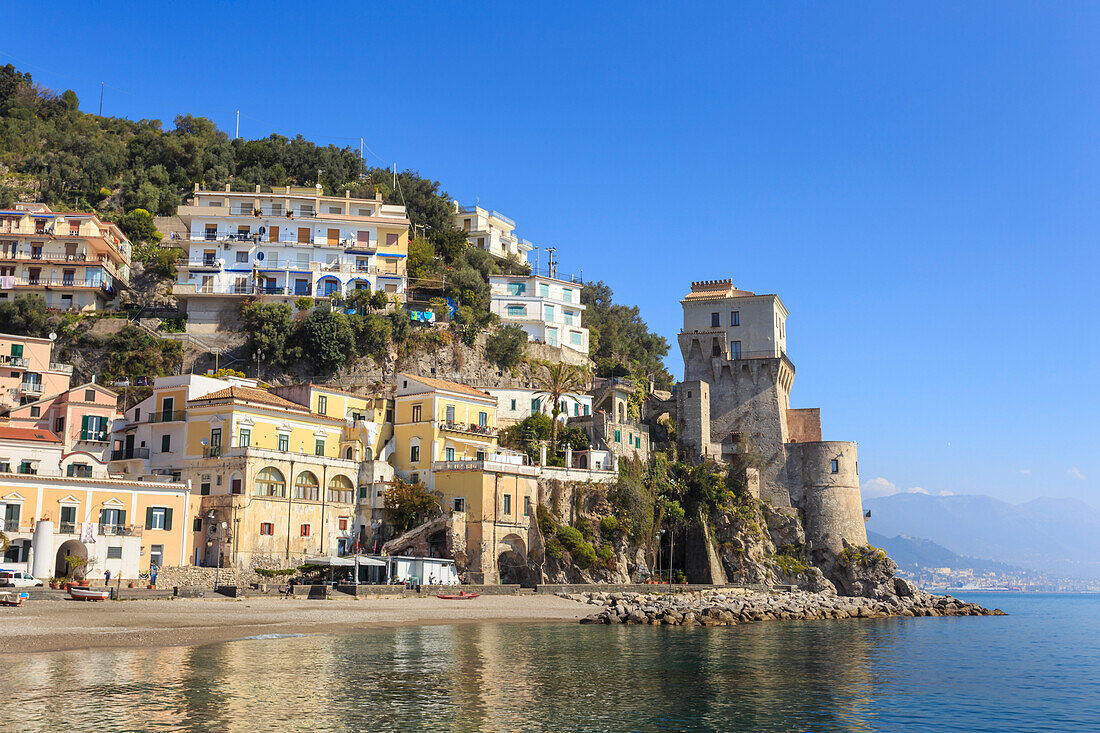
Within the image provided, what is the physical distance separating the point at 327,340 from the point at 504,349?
13137 mm

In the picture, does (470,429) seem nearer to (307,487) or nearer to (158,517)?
(307,487)

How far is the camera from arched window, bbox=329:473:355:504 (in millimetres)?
54816

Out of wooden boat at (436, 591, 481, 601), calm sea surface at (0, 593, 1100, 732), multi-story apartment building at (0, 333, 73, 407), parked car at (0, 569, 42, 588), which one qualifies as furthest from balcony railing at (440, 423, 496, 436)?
parked car at (0, 569, 42, 588)

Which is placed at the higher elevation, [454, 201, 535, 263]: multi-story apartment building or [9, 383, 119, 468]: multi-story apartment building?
[454, 201, 535, 263]: multi-story apartment building

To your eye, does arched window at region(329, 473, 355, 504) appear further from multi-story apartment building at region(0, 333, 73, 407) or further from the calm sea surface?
multi-story apartment building at region(0, 333, 73, 407)

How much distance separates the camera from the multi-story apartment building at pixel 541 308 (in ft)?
253

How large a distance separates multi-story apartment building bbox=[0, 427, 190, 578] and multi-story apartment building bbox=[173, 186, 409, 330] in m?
18.5

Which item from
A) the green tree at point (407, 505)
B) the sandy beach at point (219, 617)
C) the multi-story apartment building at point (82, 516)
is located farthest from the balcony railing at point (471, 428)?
the multi-story apartment building at point (82, 516)

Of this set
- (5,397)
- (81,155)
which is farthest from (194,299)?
(81,155)

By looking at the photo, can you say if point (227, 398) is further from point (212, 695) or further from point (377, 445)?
point (212, 695)

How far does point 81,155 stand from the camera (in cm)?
9006

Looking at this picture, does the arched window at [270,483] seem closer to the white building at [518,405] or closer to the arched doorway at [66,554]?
the arched doorway at [66,554]

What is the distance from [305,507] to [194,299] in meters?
22.0

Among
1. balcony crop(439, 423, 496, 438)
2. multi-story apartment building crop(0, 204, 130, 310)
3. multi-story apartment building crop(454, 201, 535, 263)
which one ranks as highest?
multi-story apartment building crop(454, 201, 535, 263)
